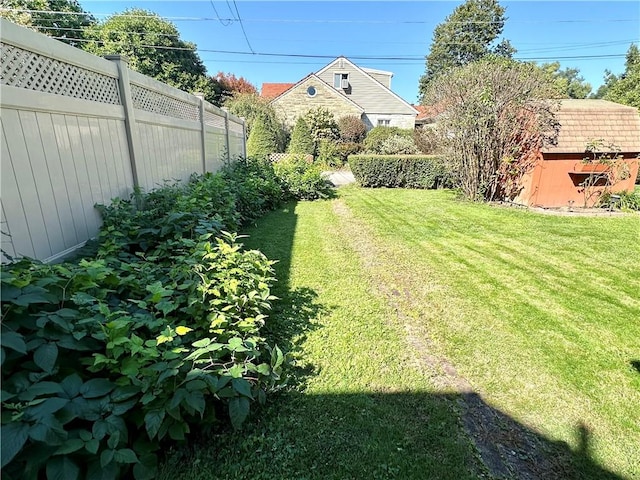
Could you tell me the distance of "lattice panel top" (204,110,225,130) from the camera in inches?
263

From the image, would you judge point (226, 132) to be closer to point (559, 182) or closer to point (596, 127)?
point (559, 182)

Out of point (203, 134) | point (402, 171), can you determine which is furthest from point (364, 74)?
point (203, 134)

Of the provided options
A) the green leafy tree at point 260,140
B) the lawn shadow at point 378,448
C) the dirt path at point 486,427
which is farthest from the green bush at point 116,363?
the green leafy tree at point 260,140

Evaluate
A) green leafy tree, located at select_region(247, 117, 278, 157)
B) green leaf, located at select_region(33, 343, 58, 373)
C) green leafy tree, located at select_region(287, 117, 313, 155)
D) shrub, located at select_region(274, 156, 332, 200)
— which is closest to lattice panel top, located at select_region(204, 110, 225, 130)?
shrub, located at select_region(274, 156, 332, 200)

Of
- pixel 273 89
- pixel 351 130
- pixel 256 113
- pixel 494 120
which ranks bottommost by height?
pixel 494 120

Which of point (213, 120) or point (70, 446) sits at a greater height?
point (213, 120)

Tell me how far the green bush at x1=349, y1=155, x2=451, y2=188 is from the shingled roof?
3.30m

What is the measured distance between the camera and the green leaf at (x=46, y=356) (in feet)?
4.10

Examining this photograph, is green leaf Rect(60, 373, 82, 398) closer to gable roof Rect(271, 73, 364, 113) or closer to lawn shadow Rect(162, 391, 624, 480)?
lawn shadow Rect(162, 391, 624, 480)

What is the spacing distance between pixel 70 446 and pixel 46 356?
1.21ft

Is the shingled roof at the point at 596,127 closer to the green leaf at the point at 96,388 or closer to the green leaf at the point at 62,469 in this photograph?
the green leaf at the point at 96,388

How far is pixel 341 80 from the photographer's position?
25.0 metres

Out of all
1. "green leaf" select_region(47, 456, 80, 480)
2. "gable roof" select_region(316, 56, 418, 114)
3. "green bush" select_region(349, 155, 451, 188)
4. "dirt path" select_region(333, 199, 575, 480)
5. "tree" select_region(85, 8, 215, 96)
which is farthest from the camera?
"tree" select_region(85, 8, 215, 96)

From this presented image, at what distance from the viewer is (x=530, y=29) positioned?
2220 cm
